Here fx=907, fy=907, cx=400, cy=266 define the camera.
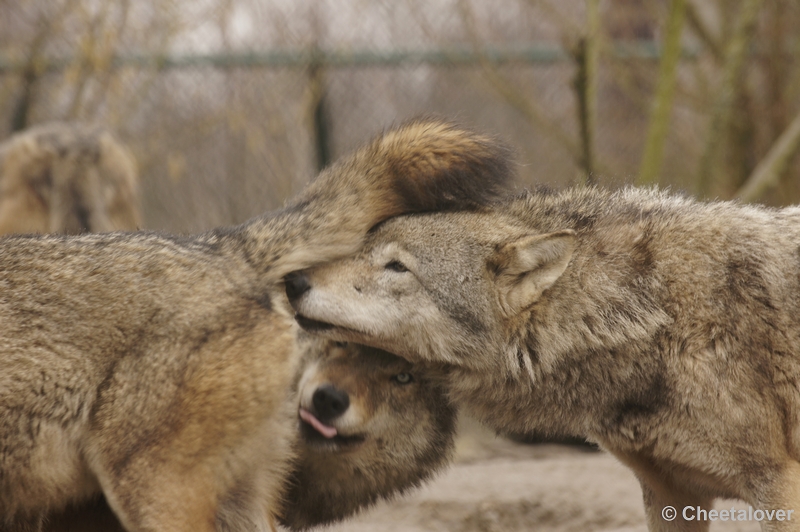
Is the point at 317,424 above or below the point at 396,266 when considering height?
below

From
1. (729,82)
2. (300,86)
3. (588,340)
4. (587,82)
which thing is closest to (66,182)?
(300,86)

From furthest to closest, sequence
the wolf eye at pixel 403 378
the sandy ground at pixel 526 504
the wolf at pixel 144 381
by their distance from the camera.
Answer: the sandy ground at pixel 526 504 < the wolf eye at pixel 403 378 < the wolf at pixel 144 381

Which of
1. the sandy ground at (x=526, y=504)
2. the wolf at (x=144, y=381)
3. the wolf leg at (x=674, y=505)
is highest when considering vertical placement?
the wolf at (x=144, y=381)

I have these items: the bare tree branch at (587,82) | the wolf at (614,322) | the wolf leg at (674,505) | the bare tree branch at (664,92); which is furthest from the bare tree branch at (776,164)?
the wolf leg at (674,505)

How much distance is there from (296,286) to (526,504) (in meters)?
2.87

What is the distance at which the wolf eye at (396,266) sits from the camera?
13.5 ft

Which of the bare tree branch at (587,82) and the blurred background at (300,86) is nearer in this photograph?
the bare tree branch at (587,82)

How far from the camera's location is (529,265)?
4.00m

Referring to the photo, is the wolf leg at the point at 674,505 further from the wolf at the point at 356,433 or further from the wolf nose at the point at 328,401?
the wolf nose at the point at 328,401

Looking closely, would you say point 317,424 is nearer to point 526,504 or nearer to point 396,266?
point 396,266

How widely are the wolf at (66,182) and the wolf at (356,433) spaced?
442cm

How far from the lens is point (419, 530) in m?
5.76

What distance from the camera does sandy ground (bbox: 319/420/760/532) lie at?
5738 mm

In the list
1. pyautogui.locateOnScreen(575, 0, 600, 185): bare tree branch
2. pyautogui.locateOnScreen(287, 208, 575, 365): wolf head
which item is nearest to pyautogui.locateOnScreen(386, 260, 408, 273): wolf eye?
pyautogui.locateOnScreen(287, 208, 575, 365): wolf head
